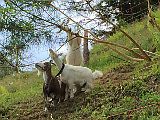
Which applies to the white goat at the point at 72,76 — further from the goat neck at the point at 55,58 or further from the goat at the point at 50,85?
the goat at the point at 50,85

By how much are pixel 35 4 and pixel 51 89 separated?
1.62 meters

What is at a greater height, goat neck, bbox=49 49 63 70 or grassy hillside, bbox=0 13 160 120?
goat neck, bbox=49 49 63 70

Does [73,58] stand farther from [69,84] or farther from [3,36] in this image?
[3,36]

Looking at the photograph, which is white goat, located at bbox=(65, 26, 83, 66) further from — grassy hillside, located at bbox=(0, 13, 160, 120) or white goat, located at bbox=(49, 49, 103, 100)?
grassy hillside, located at bbox=(0, 13, 160, 120)

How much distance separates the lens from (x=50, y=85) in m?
4.23

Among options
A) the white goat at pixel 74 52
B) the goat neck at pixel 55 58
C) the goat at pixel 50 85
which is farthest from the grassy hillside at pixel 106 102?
the white goat at pixel 74 52

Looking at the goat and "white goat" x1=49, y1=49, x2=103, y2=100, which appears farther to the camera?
"white goat" x1=49, y1=49, x2=103, y2=100

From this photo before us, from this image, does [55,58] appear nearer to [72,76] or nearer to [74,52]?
[72,76]

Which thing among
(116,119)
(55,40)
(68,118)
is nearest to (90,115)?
(68,118)

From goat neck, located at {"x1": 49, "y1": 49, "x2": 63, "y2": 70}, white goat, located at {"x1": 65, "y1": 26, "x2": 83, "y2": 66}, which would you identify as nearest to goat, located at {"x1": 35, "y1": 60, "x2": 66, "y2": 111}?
goat neck, located at {"x1": 49, "y1": 49, "x2": 63, "y2": 70}

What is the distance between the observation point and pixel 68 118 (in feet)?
11.4

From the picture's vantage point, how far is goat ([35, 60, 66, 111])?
4.16 metres

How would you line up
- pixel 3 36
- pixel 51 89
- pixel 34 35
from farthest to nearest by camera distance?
pixel 51 89
pixel 3 36
pixel 34 35

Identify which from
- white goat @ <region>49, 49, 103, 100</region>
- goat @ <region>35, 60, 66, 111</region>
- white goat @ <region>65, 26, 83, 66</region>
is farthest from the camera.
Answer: white goat @ <region>65, 26, 83, 66</region>
